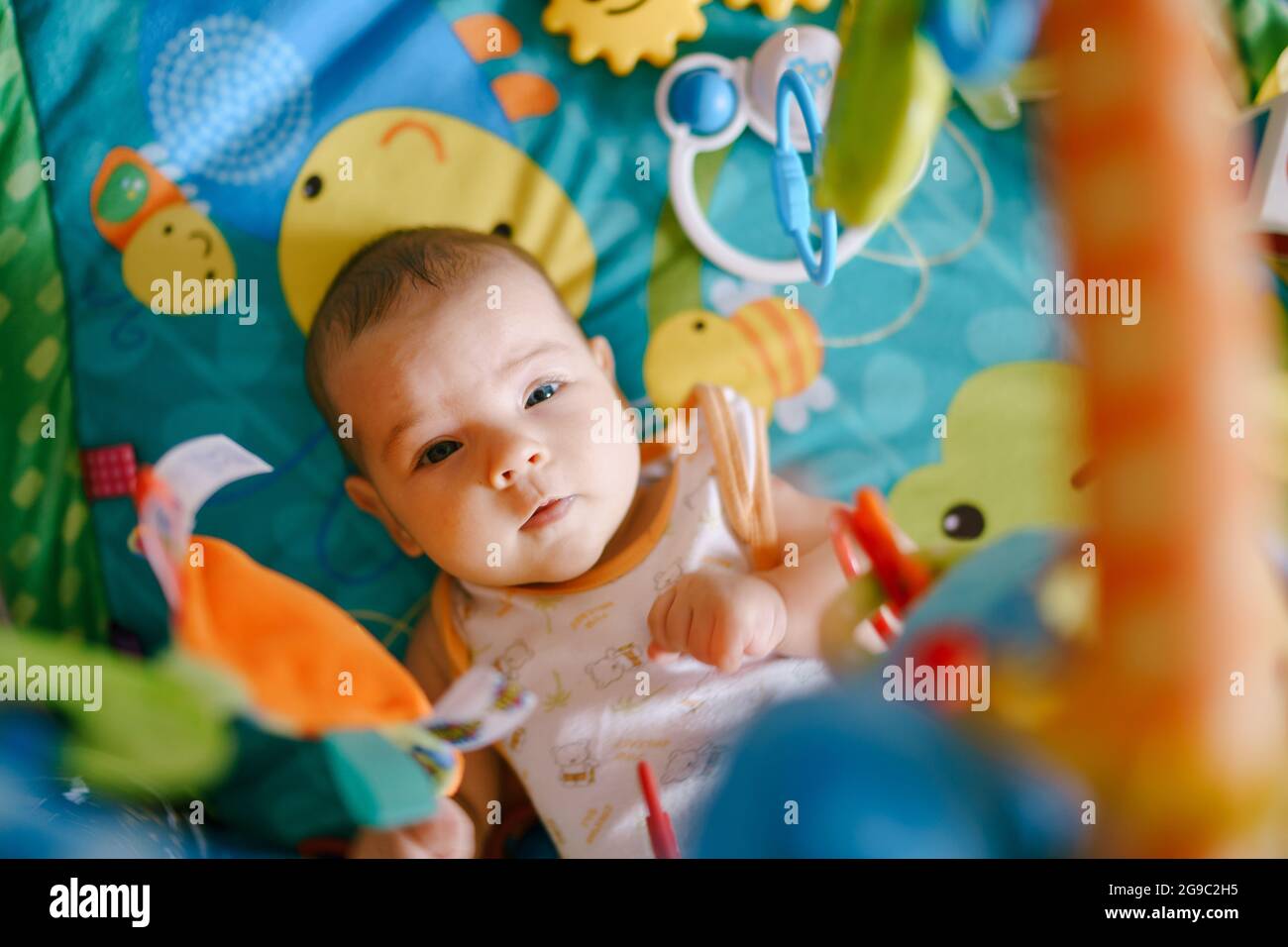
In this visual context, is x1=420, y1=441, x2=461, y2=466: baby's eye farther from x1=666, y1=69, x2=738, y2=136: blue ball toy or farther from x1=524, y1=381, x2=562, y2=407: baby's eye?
x1=666, y1=69, x2=738, y2=136: blue ball toy

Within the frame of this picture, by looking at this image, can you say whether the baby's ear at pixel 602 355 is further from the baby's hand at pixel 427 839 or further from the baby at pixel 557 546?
the baby's hand at pixel 427 839

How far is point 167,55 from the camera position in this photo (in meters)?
0.95

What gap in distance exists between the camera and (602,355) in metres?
0.92

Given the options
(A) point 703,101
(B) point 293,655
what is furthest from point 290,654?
(A) point 703,101

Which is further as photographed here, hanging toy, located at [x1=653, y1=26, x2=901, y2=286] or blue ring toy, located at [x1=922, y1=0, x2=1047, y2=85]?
hanging toy, located at [x1=653, y1=26, x2=901, y2=286]

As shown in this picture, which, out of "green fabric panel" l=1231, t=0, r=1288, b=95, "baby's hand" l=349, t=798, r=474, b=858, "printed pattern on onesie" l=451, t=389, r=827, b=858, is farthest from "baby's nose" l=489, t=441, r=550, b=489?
"green fabric panel" l=1231, t=0, r=1288, b=95

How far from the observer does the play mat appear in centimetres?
93

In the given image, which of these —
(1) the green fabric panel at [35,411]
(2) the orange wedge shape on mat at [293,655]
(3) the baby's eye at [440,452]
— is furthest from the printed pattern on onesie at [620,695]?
(1) the green fabric panel at [35,411]

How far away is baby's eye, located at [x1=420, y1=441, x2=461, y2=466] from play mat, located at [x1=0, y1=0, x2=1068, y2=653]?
0.16 metres

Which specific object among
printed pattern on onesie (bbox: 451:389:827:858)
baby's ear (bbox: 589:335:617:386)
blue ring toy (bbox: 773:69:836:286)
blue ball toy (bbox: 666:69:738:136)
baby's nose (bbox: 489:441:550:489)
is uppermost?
blue ball toy (bbox: 666:69:738:136)

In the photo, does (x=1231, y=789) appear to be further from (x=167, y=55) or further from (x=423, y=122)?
(x=167, y=55)

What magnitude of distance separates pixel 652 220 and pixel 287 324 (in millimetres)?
351

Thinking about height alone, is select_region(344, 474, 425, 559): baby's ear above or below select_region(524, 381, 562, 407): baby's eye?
below

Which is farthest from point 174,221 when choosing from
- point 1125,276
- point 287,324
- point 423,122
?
point 1125,276
